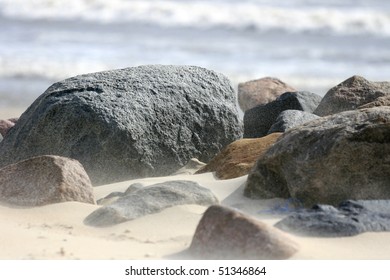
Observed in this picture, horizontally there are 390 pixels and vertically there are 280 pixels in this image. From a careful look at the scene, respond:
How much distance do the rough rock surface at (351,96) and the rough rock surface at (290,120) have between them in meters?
0.33

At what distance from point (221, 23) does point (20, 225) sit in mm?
14240

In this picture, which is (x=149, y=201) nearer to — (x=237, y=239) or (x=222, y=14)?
(x=237, y=239)

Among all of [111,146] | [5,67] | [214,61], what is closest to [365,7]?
[214,61]

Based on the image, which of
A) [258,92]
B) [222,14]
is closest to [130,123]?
[258,92]

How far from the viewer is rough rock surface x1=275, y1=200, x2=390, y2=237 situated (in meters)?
4.12

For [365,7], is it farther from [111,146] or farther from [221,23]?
[111,146]

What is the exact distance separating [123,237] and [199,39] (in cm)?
1211

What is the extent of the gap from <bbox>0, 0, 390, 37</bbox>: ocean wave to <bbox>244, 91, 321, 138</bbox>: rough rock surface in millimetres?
10586

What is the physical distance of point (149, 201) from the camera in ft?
15.1

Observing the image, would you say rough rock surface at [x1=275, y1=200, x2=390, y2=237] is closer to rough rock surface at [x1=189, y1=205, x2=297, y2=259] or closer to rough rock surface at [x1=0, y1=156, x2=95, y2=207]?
rough rock surface at [x1=189, y1=205, x2=297, y2=259]

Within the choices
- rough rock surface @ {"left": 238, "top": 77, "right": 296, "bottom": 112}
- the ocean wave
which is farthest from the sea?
rough rock surface @ {"left": 238, "top": 77, "right": 296, "bottom": 112}

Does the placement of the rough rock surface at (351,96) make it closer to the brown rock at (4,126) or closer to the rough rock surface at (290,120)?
the rough rock surface at (290,120)

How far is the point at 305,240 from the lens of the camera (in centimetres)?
402

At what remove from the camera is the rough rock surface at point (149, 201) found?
14.7 feet
